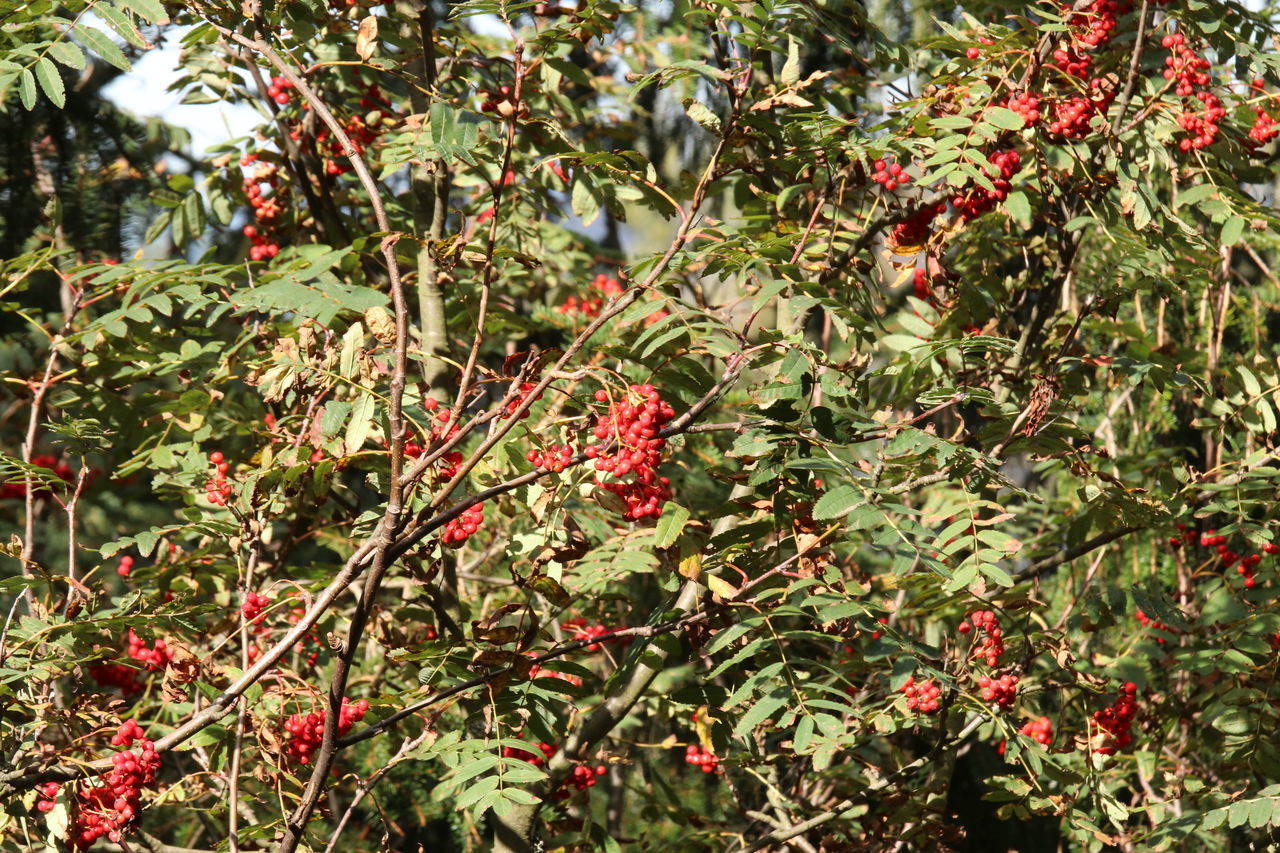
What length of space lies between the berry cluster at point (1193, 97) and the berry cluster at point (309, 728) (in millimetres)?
1867

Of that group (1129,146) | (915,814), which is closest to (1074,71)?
(1129,146)

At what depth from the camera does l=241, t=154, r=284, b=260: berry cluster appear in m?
2.77

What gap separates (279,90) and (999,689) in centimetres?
203

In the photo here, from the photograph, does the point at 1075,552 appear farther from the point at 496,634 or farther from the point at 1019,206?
the point at 496,634

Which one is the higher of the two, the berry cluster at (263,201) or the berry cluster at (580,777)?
the berry cluster at (263,201)

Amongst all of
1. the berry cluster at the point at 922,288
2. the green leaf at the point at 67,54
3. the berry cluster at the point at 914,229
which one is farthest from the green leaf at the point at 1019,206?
the green leaf at the point at 67,54

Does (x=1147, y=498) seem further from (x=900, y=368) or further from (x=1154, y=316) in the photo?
(x=1154, y=316)

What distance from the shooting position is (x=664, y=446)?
1.75 m

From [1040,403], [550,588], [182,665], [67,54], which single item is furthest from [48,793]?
[1040,403]

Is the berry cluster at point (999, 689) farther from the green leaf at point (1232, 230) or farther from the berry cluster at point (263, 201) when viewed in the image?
the berry cluster at point (263, 201)

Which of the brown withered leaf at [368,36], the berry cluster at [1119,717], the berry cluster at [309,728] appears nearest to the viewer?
the brown withered leaf at [368,36]

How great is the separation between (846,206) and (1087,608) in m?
1.28

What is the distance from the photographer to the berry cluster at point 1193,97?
88.6 inches

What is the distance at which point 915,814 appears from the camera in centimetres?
224
